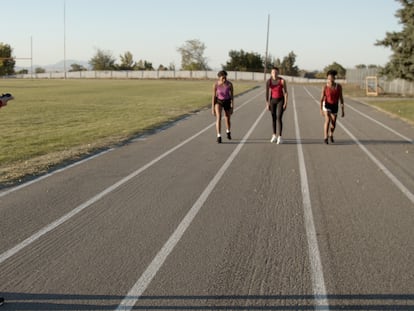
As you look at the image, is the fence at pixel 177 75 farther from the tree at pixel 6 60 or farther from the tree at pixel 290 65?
the tree at pixel 290 65

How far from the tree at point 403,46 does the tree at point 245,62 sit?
254 ft

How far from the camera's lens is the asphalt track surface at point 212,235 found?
3814mm

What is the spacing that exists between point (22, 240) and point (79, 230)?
1.99ft

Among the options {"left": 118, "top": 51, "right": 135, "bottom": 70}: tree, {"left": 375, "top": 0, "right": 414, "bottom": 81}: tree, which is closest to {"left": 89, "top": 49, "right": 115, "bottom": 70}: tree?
{"left": 118, "top": 51, "right": 135, "bottom": 70}: tree

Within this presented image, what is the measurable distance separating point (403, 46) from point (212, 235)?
3131 cm

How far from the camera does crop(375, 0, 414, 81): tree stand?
1232 inches

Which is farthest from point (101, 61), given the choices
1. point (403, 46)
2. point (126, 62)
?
point (403, 46)

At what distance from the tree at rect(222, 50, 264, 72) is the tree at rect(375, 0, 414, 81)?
77.4m

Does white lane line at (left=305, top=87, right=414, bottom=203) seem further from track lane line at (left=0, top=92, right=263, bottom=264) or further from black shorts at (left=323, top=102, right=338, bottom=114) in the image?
track lane line at (left=0, top=92, right=263, bottom=264)

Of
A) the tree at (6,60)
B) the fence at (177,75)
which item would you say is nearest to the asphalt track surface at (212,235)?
the fence at (177,75)

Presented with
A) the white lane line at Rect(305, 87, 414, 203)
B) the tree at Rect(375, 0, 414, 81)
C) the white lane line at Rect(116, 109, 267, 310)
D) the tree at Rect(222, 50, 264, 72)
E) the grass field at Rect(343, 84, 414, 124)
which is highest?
the tree at Rect(222, 50, 264, 72)

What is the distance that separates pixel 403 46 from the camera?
32.2 metres

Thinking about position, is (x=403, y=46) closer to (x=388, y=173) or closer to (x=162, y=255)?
(x=388, y=173)

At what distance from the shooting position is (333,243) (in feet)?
16.2
